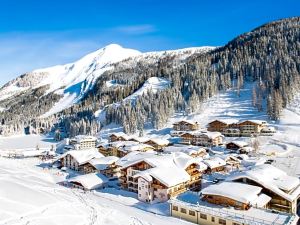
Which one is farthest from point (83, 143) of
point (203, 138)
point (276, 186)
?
point (276, 186)

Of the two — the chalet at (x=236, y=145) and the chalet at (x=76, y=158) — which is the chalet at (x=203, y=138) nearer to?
the chalet at (x=236, y=145)

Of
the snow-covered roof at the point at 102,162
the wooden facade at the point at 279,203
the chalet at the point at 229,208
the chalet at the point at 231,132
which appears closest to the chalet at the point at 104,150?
the snow-covered roof at the point at 102,162

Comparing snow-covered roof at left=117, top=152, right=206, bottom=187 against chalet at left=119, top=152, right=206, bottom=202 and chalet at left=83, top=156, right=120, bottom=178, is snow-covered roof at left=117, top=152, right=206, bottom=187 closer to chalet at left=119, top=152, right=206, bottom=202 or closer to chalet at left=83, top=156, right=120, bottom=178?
chalet at left=119, top=152, right=206, bottom=202

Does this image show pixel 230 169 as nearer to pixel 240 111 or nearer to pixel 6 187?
pixel 6 187

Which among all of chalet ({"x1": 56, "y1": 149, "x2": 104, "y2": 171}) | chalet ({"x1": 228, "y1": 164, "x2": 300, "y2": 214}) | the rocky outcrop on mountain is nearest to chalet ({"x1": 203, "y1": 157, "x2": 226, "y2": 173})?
chalet ({"x1": 228, "y1": 164, "x2": 300, "y2": 214})

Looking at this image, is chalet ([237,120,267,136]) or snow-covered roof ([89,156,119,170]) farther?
chalet ([237,120,267,136])

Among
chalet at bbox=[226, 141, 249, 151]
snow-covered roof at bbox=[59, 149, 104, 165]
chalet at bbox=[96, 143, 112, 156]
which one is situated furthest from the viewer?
chalet at bbox=[96, 143, 112, 156]

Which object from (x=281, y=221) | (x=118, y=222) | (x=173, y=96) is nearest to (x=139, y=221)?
(x=118, y=222)
